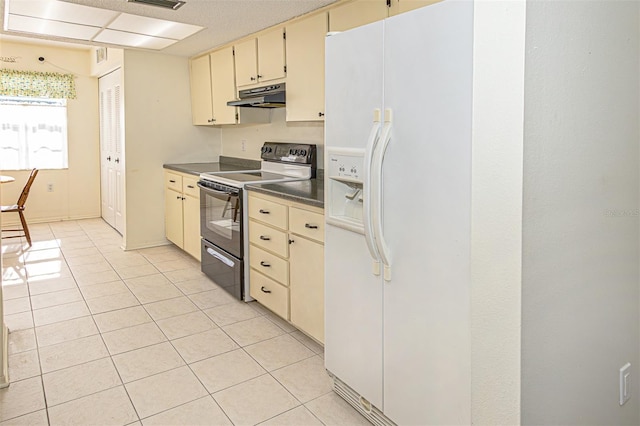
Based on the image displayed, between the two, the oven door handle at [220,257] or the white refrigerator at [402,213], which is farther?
the oven door handle at [220,257]

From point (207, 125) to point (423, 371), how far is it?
161 inches

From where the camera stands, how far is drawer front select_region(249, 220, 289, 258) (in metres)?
2.95

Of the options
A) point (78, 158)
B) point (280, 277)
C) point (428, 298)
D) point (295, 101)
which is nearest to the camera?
point (428, 298)

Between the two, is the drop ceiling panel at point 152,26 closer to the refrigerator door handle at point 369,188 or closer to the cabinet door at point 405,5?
the cabinet door at point 405,5

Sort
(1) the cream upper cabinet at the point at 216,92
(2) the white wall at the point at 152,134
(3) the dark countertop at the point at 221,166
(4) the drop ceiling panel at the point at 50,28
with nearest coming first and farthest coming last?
(4) the drop ceiling panel at the point at 50,28
(1) the cream upper cabinet at the point at 216,92
(3) the dark countertop at the point at 221,166
(2) the white wall at the point at 152,134

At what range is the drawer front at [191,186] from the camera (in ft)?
14.2

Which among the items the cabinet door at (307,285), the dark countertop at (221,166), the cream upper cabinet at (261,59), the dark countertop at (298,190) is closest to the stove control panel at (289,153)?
the dark countertop at (298,190)

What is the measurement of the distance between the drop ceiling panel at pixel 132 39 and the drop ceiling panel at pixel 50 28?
0.10 meters

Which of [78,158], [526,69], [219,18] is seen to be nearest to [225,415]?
[526,69]

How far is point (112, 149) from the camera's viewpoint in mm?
5930

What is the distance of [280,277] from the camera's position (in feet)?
9.89

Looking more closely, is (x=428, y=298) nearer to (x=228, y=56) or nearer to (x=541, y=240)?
(x=541, y=240)

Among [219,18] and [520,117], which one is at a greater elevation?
[219,18]

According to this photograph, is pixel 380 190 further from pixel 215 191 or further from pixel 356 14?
pixel 215 191
